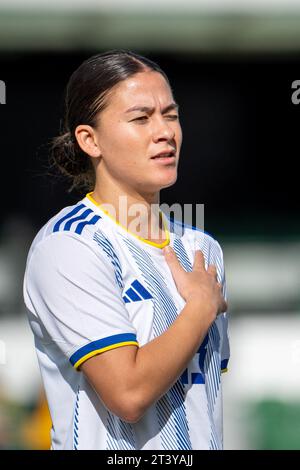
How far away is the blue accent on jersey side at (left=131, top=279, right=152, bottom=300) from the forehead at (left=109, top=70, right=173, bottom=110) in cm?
47

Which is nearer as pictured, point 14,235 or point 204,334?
point 204,334

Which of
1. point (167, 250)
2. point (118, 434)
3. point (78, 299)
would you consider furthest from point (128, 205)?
point (118, 434)

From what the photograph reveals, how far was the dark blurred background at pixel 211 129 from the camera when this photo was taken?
393 inches

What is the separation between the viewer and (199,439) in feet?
6.87

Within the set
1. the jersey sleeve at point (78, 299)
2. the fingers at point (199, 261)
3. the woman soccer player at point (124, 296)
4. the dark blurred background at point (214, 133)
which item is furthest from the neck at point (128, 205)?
the dark blurred background at point (214, 133)

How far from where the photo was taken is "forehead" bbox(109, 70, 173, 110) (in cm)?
217

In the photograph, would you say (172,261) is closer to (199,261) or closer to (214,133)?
(199,261)

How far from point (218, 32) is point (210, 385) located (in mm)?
8971

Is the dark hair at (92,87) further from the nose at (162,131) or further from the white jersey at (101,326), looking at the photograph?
the white jersey at (101,326)

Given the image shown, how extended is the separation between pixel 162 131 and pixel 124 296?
44 cm

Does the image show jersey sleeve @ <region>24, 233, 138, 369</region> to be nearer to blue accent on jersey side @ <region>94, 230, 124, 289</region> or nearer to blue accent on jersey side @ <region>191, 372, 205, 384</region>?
blue accent on jersey side @ <region>94, 230, 124, 289</region>

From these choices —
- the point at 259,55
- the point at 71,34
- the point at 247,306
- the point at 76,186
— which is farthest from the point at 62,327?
the point at 259,55

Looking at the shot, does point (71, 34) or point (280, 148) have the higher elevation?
point (71, 34)
